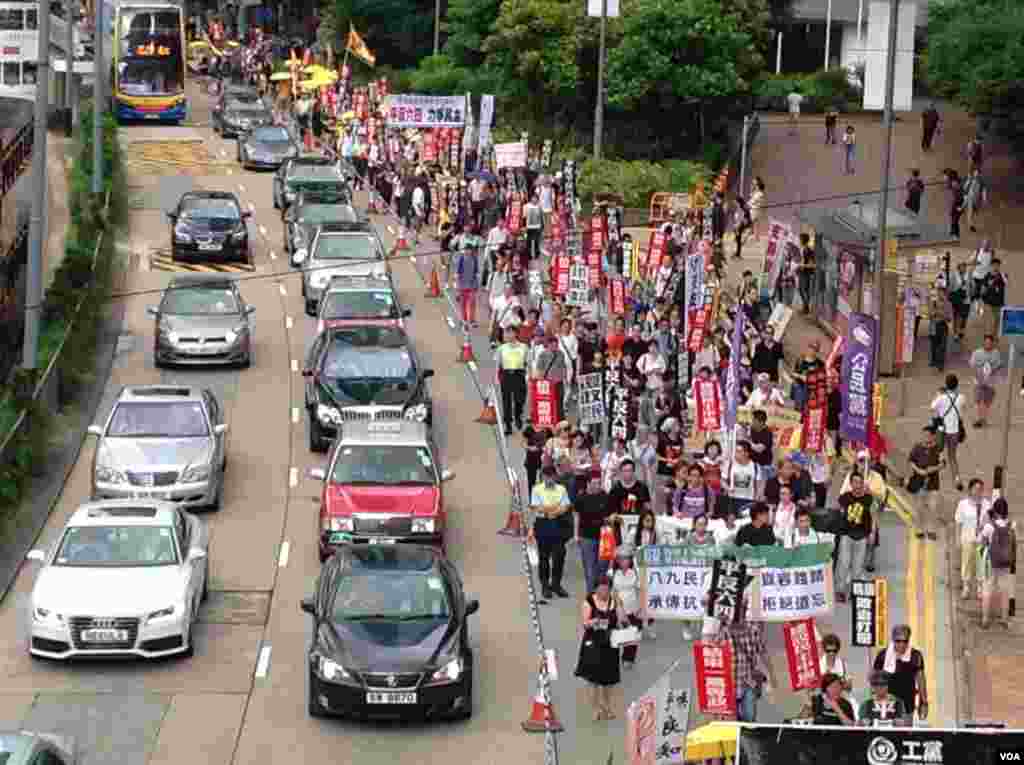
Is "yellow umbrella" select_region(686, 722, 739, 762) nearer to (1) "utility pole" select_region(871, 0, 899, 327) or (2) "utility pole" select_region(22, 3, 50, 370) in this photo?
(1) "utility pole" select_region(871, 0, 899, 327)

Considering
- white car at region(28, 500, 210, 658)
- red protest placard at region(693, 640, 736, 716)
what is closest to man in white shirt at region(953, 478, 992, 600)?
red protest placard at region(693, 640, 736, 716)

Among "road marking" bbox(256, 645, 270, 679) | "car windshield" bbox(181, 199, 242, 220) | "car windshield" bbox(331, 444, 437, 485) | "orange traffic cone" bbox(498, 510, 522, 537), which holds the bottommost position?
"road marking" bbox(256, 645, 270, 679)

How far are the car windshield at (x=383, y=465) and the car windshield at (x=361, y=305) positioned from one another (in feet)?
34.0

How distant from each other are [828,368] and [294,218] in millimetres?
19839

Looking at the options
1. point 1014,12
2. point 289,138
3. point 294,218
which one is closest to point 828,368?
point 294,218

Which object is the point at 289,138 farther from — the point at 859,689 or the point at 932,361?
the point at 859,689

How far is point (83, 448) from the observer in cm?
3419

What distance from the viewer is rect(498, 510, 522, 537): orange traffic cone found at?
29688mm

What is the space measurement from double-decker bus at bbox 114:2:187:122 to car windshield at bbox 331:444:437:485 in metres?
46.2

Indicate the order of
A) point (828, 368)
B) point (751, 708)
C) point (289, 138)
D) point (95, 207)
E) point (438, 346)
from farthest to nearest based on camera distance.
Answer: point (289, 138), point (95, 207), point (438, 346), point (828, 368), point (751, 708)

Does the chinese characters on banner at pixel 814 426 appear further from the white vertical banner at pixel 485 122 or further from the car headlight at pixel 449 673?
the white vertical banner at pixel 485 122

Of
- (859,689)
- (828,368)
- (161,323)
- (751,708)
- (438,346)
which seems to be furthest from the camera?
(438,346)

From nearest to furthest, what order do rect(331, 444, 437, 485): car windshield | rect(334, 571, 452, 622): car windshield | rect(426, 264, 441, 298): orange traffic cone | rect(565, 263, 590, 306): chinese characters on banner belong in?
rect(334, 571, 452, 622): car windshield
rect(331, 444, 437, 485): car windshield
rect(565, 263, 590, 306): chinese characters on banner
rect(426, 264, 441, 298): orange traffic cone

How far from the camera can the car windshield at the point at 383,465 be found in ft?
92.9
